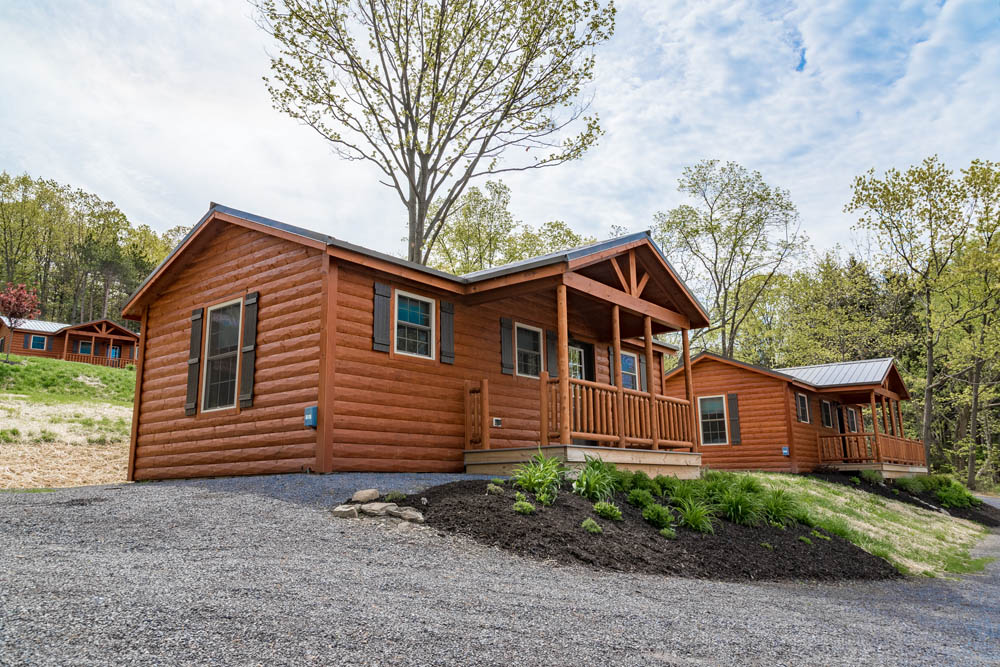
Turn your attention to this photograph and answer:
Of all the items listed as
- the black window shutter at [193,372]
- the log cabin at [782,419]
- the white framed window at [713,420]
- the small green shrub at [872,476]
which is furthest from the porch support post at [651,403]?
the small green shrub at [872,476]

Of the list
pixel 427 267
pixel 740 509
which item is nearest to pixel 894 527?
pixel 740 509

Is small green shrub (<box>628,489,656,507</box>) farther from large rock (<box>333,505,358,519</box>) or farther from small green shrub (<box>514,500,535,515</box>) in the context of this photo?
large rock (<box>333,505,358,519</box>)

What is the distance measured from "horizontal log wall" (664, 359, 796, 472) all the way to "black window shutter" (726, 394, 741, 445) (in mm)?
96

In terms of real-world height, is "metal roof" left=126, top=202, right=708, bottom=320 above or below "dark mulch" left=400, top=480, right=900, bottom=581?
above

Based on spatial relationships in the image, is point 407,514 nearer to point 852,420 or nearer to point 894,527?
point 894,527

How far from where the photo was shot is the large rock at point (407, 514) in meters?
6.72

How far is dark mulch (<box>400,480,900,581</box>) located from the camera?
642 centimetres

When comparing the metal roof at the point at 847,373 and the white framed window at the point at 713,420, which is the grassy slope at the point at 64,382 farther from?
the metal roof at the point at 847,373

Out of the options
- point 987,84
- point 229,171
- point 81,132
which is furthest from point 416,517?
point 81,132

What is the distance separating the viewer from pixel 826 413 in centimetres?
2359

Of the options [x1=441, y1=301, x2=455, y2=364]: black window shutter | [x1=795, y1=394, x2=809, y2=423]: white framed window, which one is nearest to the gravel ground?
[x1=441, y1=301, x2=455, y2=364]: black window shutter

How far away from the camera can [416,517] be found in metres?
6.75

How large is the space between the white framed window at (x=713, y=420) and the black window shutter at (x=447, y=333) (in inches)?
522

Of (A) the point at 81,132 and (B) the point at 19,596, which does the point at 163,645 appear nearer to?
(B) the point at 19,596
